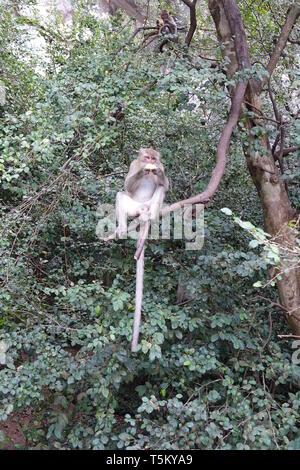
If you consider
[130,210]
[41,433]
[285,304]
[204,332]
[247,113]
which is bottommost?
[41,433]

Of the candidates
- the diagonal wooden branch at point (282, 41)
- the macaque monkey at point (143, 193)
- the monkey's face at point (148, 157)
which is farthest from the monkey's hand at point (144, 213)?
the diagonal wooden branch at point (282, 41)

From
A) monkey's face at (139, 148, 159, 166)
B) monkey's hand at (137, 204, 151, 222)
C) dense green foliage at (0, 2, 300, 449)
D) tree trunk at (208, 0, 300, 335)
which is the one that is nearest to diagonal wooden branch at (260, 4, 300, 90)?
tree trunk at (208, 0, 300, 335)

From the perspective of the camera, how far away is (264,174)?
4.22 metres

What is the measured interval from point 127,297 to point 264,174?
1.65 meters

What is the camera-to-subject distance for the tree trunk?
401 centimetres

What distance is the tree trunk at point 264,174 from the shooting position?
401cm

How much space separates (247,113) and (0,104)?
2973 millimetres

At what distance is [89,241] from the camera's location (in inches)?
196

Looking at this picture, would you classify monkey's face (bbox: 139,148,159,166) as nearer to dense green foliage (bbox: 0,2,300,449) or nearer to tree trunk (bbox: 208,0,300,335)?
dense green foliage (bbox: 0,2,300,449)

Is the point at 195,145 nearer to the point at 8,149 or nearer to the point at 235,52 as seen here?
the point at 235,52

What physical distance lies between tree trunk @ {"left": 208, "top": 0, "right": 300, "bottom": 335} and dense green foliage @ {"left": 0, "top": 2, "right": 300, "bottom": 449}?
23 cm

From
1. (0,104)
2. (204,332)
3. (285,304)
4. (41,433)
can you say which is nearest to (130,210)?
(204,332)

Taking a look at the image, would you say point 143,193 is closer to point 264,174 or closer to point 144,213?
point 144,213

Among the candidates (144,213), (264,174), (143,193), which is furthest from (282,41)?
(144,213)
